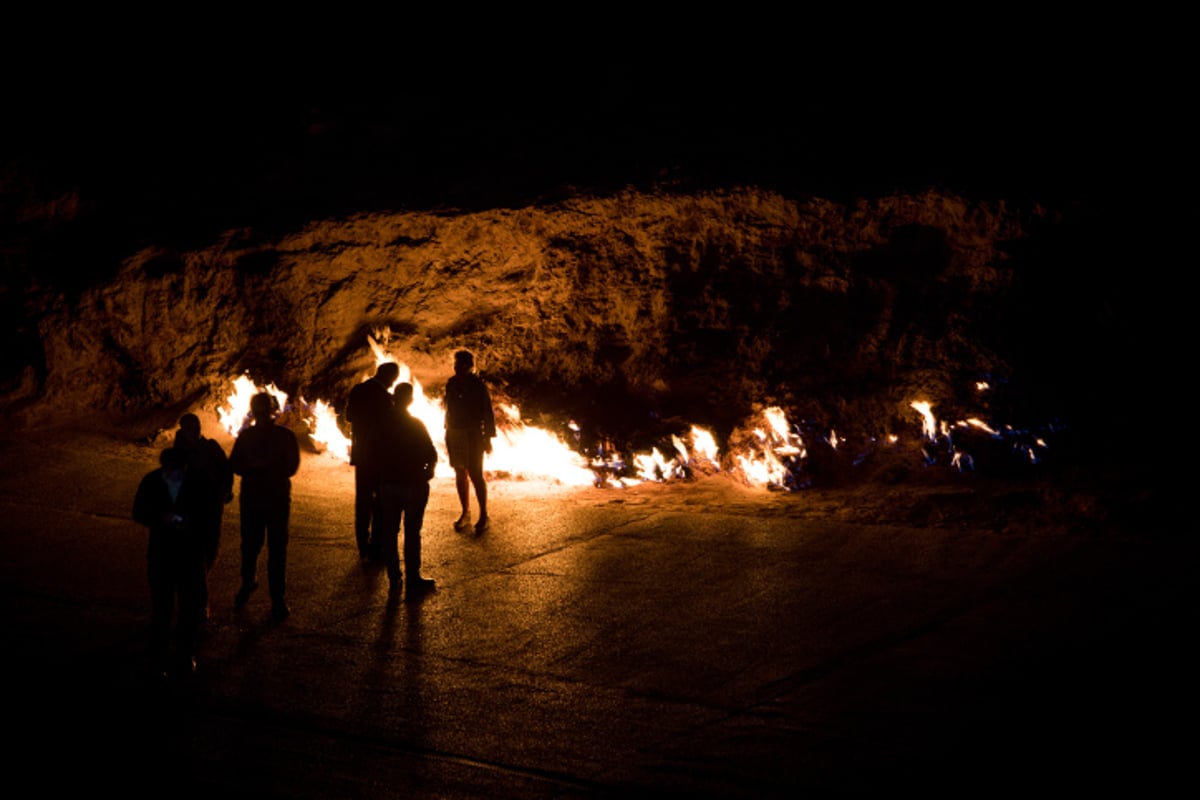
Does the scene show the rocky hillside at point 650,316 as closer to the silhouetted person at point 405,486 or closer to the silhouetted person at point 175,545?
the silhouetted person at point 405,486

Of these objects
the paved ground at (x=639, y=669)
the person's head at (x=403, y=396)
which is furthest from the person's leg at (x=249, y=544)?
the person's head at (x=403, y=396)

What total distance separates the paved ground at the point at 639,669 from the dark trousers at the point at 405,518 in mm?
293

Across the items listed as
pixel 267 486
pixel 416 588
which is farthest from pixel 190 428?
pixel 416 588

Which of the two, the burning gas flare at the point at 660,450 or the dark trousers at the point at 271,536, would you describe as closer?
the dark trousers at the point at 271,536

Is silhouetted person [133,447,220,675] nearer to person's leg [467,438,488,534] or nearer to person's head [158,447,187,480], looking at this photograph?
person's head [158,447,187,480]

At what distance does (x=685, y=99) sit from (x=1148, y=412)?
6.51 metres

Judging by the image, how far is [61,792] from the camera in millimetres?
5102

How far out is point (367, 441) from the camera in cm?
873

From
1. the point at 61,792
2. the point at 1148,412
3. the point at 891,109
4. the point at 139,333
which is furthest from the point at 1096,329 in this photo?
the point at 139,333

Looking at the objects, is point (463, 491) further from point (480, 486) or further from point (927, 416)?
point (927, 416)

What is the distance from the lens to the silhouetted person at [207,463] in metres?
6.69

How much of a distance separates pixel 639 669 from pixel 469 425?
3.97 meters

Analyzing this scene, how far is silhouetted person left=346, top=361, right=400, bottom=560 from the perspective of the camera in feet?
28.5

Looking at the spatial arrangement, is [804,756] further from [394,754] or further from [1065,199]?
[1065,199]
